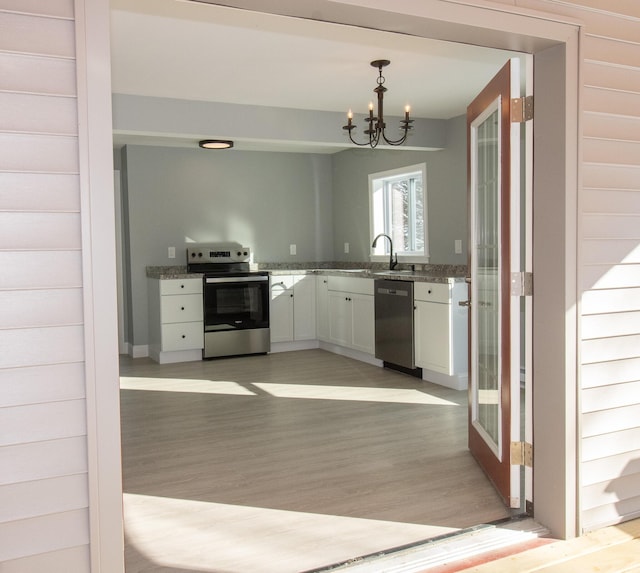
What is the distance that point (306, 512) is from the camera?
2672mm

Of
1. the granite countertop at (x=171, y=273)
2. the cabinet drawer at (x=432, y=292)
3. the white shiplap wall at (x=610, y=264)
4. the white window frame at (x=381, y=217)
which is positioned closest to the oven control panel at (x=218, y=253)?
the granite countertop at (x=171, y=273)

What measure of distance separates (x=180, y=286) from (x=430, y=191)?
261 cm

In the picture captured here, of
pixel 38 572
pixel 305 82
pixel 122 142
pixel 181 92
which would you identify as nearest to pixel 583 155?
pixel 38 572

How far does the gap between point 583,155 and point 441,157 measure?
3565 mm

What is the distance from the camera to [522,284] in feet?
8.21

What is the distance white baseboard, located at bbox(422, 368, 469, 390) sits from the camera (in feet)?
15.9

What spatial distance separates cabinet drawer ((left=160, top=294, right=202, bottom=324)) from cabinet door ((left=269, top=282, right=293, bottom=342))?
0.81 m

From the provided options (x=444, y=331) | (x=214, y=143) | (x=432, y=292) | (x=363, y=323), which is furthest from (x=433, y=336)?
(x=214, y=143)

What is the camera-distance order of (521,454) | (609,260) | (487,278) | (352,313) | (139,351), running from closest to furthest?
1. (609,260)
2. (521,454)
3. (487,278)
4. (352,313)
5. (139,351)

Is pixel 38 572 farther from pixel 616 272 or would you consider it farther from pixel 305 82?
pixel 305 82

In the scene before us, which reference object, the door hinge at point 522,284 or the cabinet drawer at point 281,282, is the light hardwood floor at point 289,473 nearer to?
the door hinge at point 522,284

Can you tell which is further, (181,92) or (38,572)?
(181,92)

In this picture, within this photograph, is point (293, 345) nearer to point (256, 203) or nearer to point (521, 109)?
point (256, 203)

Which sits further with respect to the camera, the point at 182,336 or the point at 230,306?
the point at 230,306
